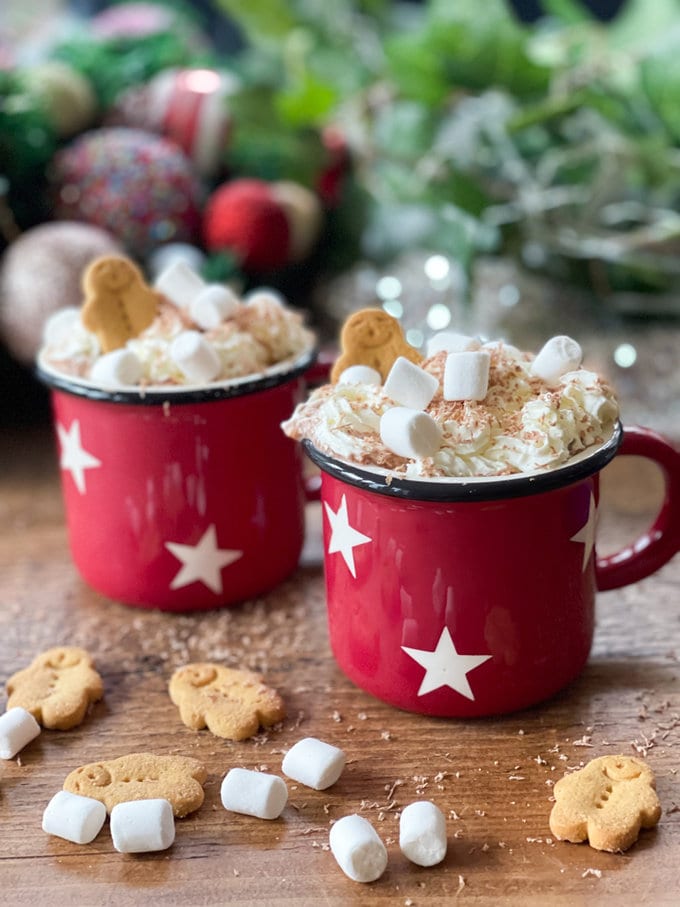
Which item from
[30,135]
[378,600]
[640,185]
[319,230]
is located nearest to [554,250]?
[640,185]

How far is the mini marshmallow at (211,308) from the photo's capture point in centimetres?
88

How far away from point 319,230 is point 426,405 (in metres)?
0.87

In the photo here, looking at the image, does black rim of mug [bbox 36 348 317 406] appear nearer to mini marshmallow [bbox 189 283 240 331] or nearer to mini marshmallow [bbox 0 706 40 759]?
mini marshmallow [bbox 189 283 240 331]

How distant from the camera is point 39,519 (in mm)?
1137

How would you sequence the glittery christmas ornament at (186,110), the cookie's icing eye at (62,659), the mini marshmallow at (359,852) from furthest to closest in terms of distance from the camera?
1. the glittery christmas ornament at (186,110)
2. the cookie's icing eye at (62,659)
3. the mini marshmallow at (359,852)

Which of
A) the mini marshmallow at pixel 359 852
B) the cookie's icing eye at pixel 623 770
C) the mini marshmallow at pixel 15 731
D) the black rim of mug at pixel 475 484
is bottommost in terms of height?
the mini marshmallow at pixel 15 731

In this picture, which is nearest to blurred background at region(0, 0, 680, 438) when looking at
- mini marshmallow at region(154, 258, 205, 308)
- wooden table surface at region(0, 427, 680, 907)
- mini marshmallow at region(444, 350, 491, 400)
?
mini marshmallow at region(154, 258, 205, 308)

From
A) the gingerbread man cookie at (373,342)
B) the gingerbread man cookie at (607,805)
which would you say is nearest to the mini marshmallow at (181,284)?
the gingerbread man cookie at (373,342)

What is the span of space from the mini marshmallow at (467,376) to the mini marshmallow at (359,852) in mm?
283

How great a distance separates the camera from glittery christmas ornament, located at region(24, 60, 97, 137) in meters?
1.38

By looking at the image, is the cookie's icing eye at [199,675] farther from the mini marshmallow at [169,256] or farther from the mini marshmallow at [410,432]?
the mini marshmallow at [169,256]

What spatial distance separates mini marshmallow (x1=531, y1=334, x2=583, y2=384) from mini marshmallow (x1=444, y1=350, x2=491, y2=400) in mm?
52

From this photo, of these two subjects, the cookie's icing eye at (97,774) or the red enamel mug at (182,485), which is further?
the red enamel mug at (182,485)

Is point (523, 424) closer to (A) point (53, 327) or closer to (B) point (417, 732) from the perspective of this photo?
(B) point (417, 732)
